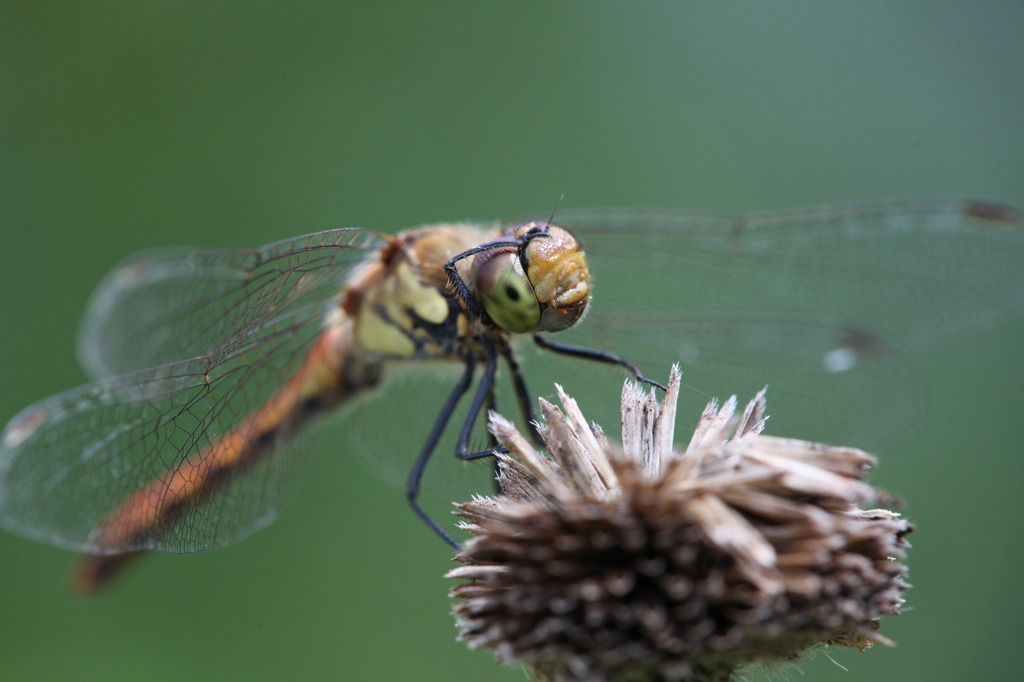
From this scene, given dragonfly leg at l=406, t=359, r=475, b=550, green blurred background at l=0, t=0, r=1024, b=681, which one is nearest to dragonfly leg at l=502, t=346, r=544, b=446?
dragonfly leg at l=406, t=359, r=475, b=550

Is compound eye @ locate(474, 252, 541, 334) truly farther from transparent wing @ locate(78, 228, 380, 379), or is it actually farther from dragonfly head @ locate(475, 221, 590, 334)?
transparent wing @ locate(78, 228, 380, 379)

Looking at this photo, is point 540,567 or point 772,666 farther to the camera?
point 772,666

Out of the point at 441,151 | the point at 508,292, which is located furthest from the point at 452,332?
the point at 441,151

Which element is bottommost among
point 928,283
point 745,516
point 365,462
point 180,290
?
point 745,516

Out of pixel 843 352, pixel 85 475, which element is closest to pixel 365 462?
pixel 85 475

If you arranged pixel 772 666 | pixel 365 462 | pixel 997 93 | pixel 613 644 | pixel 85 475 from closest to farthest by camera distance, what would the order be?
pixel 613 644, pixel 772 666, pixel 85 475, pixel 365 462, pixel 997 93

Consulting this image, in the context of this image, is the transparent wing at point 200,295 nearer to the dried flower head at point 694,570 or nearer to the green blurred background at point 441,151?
the green blurred background at point 441,151

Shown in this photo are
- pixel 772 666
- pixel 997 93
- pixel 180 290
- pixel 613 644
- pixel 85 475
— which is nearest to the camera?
pixel 613 644

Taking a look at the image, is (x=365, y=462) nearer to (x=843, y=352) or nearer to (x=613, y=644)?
(x=843, y=352)

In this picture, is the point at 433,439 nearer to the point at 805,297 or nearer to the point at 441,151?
the point at 805,297
